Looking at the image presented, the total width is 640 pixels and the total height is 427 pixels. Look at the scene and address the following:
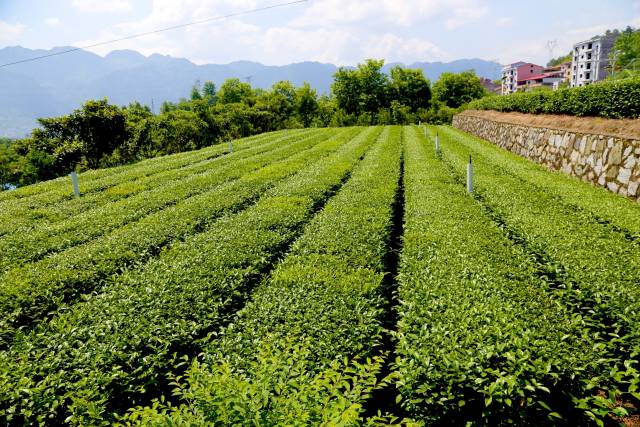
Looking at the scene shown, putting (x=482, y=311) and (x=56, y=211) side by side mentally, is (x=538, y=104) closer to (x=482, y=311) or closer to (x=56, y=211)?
(x=482, y=311)

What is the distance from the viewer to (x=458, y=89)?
86.6m

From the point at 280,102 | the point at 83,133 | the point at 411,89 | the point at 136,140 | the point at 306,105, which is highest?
the point at 411,89

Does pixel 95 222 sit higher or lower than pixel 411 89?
lower

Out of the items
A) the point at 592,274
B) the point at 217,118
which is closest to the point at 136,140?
the point at 217,118

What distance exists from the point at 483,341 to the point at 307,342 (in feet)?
7.33

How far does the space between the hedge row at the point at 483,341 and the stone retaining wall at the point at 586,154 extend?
8.29m

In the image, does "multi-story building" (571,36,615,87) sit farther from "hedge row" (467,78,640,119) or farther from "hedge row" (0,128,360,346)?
"hedge row" (0,128,360,346)

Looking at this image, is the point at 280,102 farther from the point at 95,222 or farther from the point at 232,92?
the point at 95,222

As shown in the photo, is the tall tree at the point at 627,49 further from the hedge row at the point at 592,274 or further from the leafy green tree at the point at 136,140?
the hedge row at the point at 592,274

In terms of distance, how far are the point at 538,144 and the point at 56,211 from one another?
22.9 m

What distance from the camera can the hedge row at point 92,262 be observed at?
722 cm

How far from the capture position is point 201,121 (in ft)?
187

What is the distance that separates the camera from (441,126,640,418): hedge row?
15.4ft

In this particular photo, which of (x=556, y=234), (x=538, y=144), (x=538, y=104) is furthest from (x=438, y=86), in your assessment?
(x=556, y=234)
